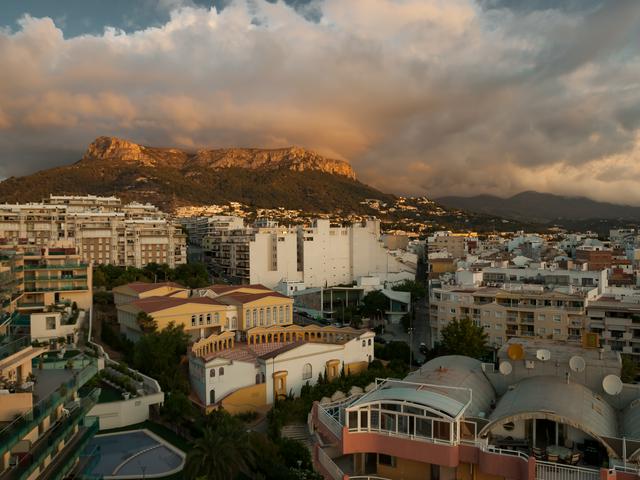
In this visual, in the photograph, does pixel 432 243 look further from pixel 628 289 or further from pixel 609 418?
pixel 609 418

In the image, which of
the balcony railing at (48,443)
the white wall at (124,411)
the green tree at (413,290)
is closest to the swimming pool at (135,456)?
the white wall at (124,411)

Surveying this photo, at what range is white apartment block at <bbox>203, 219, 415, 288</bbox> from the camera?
74.0m

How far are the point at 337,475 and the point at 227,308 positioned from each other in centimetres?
2880

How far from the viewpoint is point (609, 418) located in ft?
56.4

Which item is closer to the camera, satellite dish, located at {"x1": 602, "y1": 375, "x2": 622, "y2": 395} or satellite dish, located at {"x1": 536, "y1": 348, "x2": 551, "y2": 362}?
satellite dish, located at {"x1": 602, "y1": 375, "x2": 622, "y2": 395}

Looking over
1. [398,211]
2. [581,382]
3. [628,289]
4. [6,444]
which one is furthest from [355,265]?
[398,211]

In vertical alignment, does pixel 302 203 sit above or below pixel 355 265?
above

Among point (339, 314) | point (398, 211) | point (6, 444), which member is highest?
point (398, 211)

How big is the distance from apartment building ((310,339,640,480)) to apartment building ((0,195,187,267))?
56200 mm

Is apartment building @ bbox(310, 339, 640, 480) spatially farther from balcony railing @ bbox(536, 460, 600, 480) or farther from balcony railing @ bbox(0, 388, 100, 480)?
balcony railing @ bbox(0, 388, 100, 480)

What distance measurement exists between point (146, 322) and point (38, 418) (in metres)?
25.0

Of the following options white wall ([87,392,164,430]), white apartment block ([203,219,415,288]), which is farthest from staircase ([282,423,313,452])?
white apartment block ([203,219,415,288])

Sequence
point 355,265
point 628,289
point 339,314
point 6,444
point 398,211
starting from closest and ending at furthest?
point 6,444, point 628,289, point 339,314, point 355,265, point 398,211

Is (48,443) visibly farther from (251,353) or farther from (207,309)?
(207,309)
